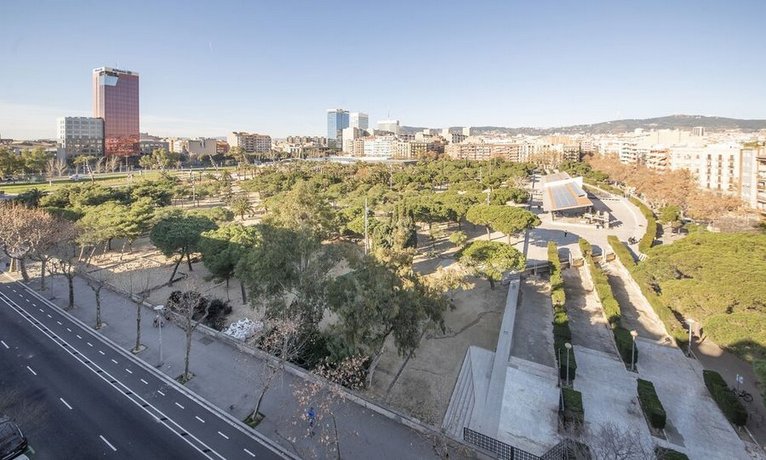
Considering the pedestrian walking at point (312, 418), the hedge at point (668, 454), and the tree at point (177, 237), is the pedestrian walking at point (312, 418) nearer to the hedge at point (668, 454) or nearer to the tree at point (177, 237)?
the hedge at point (668, 454)

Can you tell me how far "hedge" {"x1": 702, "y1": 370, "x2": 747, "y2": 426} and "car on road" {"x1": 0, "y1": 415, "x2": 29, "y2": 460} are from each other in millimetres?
23802

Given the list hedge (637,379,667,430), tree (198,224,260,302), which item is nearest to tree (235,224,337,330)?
tree (198,224,260,302)

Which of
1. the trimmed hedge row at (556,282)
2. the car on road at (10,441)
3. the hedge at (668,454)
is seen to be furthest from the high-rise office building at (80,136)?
the hedge at (668,454)

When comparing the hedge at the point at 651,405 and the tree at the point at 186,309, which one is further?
the tree at the point at 186,309

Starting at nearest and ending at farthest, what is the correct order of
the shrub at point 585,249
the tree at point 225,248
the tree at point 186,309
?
the tree at point 186,309
the tree at point 225,248
the shrub at point 585,249

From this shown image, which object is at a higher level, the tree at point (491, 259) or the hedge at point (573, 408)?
the tree at point (491, 259)

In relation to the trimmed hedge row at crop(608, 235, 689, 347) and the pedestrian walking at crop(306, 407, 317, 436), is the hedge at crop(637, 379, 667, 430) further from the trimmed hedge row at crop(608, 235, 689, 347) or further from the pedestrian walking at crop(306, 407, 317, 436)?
the pedestrian walking at crop(306, 407, 317, 436)

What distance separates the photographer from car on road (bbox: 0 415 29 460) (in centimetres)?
1218

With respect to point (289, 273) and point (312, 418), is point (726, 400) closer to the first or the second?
point (312, 418)

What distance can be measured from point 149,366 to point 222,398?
189 inches

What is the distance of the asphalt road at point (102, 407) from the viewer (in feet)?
44.0

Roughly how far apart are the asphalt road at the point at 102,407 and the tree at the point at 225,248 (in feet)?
24.5

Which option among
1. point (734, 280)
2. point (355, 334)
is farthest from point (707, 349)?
point (355, 334)

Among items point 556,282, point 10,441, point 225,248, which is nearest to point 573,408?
point 556,282
